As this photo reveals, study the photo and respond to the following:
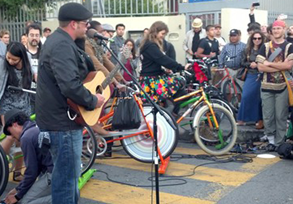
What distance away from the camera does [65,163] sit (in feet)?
13.6

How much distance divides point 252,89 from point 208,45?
2.69 meters

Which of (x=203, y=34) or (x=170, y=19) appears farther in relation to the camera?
(x=170, y=19)

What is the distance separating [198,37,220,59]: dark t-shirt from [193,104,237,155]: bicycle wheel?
157 inches

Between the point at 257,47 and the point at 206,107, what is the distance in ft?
7.30

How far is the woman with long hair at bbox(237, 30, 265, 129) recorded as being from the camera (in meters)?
8.98

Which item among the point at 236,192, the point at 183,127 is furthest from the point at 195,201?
the point at 183,127

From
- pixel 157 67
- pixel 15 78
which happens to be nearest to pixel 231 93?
pixel 157 67

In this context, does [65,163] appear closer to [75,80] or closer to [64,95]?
[64,95]

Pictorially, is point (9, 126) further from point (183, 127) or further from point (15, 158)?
point (183, 127)

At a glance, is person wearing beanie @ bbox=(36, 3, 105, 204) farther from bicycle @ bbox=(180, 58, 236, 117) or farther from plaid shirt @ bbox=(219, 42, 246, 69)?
plaid shirt @ bbox=(219, 42, 246, 69)

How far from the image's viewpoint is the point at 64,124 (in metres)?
4.11

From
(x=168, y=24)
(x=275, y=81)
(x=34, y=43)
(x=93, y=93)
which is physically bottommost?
(x=275, y=81)

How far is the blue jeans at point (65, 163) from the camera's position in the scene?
4137 millimetres

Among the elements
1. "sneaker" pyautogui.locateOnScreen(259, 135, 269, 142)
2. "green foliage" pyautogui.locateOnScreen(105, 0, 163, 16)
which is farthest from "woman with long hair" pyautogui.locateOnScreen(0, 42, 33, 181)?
"green foliage" pyautogui.locateOnScreen(105, 0, 163, 16)
